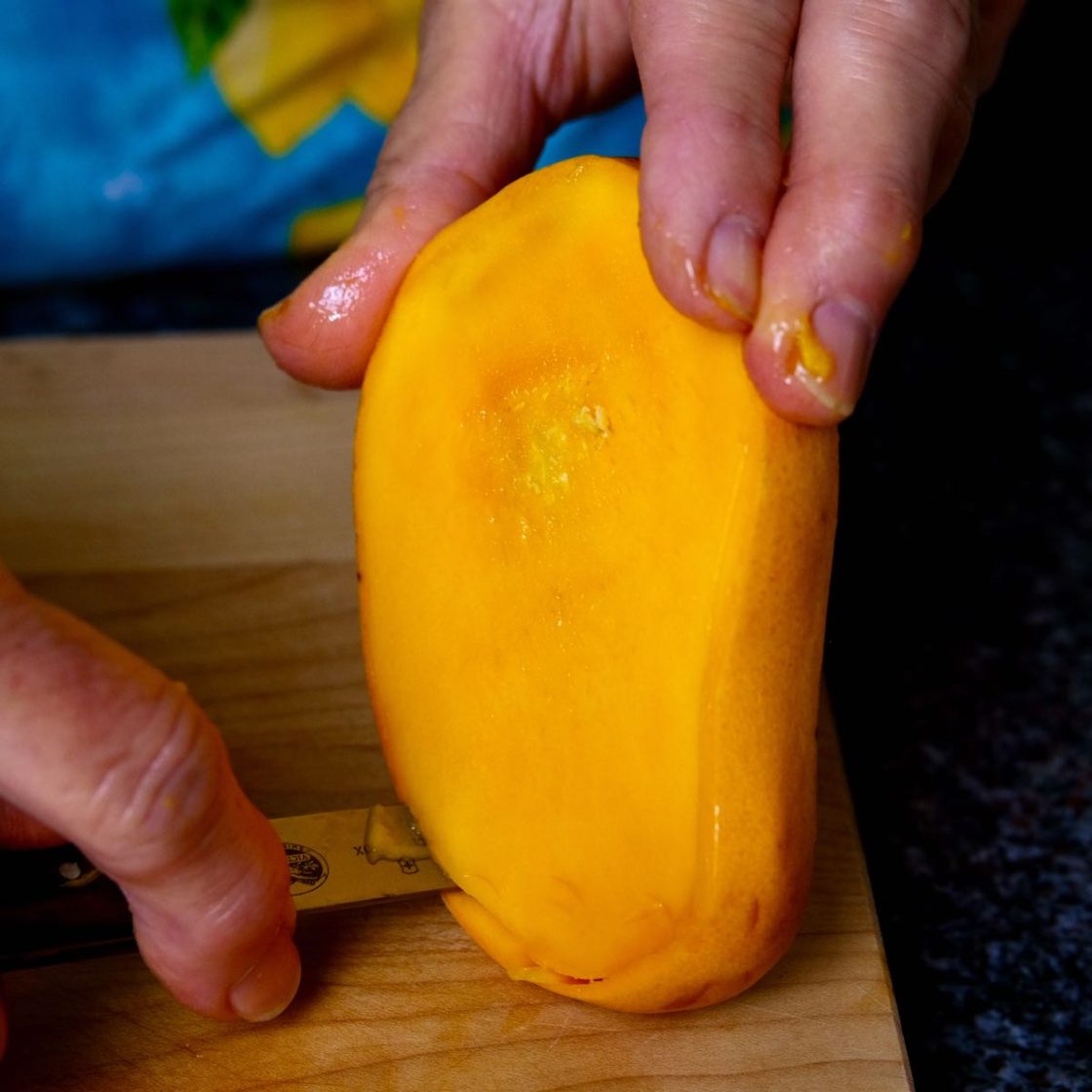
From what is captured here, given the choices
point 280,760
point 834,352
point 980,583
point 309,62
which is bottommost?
point 980,583

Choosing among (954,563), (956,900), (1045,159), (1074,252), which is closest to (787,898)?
(956,900)

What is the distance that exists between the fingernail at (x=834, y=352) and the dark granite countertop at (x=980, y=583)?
43 cm

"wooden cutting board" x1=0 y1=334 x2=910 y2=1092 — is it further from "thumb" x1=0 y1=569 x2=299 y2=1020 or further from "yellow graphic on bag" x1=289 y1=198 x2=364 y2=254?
"yellow graphic on bag" x1=289 y1=198 x2=364 y2=254

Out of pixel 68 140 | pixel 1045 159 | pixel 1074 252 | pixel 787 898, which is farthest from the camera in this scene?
pixel 1045 159

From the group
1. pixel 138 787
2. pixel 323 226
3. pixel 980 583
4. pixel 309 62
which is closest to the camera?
pixel 138 787

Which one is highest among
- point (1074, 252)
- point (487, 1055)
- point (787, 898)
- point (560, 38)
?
point (560, 38)

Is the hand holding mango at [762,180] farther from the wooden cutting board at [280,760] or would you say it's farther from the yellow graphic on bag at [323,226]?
the yellow graphic on bag at [323,226]

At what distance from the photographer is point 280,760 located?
91 cm

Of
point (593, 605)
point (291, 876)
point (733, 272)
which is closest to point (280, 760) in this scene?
point (291, 876)

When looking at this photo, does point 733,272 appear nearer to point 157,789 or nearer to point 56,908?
point 157,789

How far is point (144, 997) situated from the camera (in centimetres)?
77

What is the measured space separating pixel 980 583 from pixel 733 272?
60cm

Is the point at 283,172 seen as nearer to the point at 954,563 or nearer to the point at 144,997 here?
the point at 954,563

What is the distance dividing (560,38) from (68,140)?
548mm
